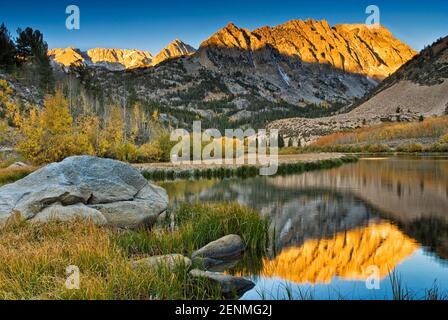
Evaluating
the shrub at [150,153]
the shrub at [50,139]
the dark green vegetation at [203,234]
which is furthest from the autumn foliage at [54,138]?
the dark green vegetation at [203,234]

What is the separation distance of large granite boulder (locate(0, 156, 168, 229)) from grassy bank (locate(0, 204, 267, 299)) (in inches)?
38.5

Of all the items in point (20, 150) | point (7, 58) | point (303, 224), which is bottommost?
point (303, 224)

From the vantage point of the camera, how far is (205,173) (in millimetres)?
40438

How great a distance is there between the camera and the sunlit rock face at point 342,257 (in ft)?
35.1

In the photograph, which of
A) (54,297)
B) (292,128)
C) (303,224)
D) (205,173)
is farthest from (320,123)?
(54,297)

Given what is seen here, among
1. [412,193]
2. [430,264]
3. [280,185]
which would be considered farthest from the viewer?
[280,185]

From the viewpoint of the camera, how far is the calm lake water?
390 inches

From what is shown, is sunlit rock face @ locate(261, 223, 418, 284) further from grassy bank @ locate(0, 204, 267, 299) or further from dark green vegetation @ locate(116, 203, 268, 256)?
grassy bank @ locate(0, 204, 267, 299)

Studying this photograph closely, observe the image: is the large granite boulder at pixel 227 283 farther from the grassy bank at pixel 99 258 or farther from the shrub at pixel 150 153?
the shrub at pixel 150 153

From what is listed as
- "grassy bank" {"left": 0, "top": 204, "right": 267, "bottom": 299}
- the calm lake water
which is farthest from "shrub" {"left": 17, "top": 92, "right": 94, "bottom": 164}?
"grassy bank" {"left": 0, "top": 204, "right": 267, "bottom": 299}

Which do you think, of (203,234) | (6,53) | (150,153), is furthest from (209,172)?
(6,53)

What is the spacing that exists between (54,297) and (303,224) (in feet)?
40.4

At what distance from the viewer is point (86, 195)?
14.5 m
